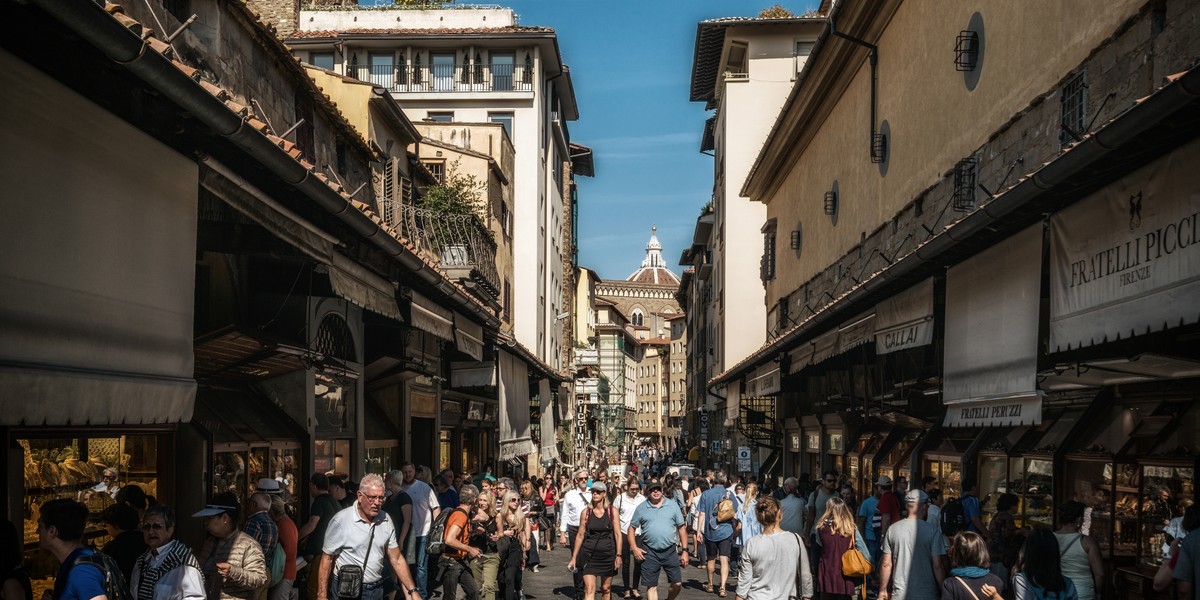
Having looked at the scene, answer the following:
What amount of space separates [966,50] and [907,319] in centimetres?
422

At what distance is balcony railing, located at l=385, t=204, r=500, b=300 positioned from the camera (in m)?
22.4

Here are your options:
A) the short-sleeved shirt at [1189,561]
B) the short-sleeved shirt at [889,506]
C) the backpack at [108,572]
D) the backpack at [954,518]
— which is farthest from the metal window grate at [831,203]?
the backpack at [108,572]

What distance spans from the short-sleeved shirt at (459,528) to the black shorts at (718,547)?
661 cm

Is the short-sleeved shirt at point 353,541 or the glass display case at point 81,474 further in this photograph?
the short-sleeved shirt at point 353,541

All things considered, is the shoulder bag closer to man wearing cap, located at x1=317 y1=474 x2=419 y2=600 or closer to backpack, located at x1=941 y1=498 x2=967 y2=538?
man wearing cap, located at x1=317 y1=474 x2=419 y2=600

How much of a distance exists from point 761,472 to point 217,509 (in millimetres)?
29261

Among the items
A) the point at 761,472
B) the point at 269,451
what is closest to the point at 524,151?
the point at 761,472

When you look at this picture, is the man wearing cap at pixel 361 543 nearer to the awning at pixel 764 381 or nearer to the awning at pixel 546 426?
the awning at pixel 764 381

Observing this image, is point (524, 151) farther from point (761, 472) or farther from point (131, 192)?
point (131, 192)

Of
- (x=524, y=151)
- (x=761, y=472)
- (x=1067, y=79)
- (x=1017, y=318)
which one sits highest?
(x=524, y=151)

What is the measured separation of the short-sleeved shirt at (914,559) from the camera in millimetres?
10648

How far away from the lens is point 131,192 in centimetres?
705

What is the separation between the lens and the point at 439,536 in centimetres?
1435

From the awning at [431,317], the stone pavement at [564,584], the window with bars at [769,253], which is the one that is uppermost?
the window with bars at [769,253]
